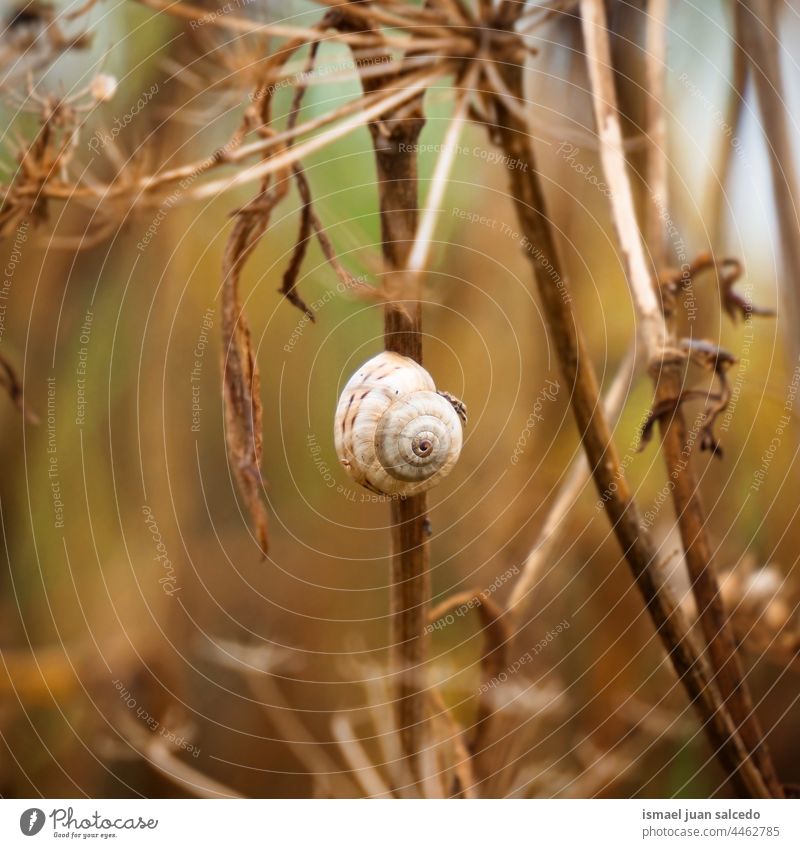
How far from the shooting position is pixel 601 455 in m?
0.64

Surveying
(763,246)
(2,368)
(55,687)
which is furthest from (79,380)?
(763,246)

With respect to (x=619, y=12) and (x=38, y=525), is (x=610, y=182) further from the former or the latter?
(x=38, y=525)

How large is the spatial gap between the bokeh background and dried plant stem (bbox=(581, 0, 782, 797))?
0.03m

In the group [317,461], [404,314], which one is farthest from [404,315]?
[317,461]

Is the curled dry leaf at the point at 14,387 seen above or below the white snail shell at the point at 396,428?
above

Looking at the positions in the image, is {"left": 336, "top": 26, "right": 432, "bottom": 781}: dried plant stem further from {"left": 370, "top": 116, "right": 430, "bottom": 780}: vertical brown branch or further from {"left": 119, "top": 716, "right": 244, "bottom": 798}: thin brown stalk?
{"left": 119, "top": 716, "right": 244, "bottom": 798}: thin brown stalk

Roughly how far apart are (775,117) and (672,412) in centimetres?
34

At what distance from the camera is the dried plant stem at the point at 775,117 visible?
714 millimetres

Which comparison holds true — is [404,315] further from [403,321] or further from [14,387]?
[14,387]

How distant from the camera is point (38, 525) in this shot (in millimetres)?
737

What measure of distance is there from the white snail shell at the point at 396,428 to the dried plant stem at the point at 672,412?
19 cm

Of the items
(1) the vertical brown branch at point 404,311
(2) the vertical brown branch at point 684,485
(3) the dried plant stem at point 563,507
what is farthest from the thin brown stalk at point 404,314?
(2) the vertical brown branch at point 684,485
